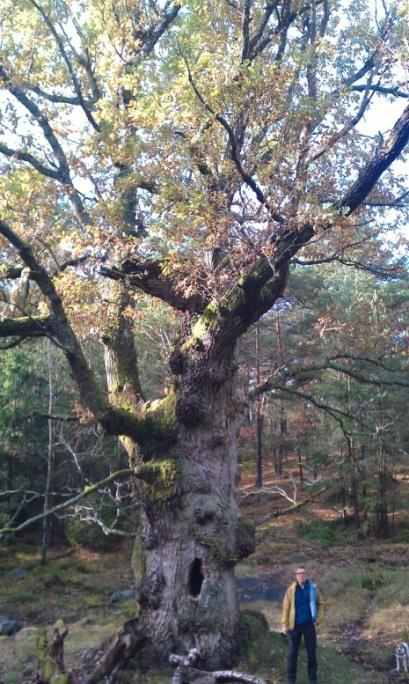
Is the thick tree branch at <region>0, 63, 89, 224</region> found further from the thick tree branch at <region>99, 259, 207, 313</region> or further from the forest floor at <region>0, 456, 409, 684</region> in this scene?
the forest floor at <region>0, 456, 409, 684</region>

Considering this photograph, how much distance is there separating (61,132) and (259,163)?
3861 mm

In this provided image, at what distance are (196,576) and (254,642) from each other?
1.26 metres

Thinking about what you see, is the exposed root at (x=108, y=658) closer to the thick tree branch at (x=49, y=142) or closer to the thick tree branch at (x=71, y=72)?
the thick tree branch at (x=49, y=142)

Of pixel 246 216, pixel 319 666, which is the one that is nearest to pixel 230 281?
pixel 246 216

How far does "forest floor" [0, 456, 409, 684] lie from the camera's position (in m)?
8.83

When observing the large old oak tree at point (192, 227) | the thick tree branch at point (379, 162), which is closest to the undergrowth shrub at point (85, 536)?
the large old oak tree at point (192, 227)

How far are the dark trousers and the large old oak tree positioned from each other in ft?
2.90

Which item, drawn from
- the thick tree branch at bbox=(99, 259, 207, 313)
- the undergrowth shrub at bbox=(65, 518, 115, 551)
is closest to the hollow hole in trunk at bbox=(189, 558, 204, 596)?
the thick tree branch at bbox=(99, 259, 207, 313)

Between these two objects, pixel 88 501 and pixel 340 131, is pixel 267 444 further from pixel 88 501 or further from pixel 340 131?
pixel 340 131

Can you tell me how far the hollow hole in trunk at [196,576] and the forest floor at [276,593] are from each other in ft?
3.55

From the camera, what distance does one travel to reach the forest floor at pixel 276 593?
8828 millimetres

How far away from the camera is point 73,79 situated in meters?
10.0

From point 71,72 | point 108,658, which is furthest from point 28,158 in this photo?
point 108,658

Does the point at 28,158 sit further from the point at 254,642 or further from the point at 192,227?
the point at 254,642
